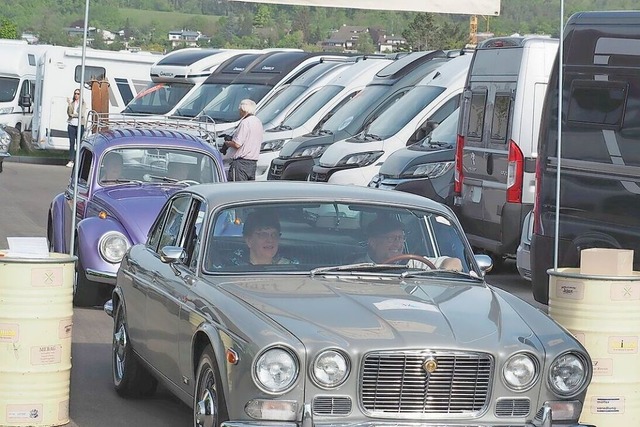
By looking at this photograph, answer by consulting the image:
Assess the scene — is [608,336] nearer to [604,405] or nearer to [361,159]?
[604,405]

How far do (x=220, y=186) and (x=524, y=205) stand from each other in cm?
668

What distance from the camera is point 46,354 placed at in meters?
7.61

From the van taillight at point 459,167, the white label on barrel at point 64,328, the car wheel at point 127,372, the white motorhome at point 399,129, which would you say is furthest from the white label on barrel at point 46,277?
the white motorhome at point 399,129

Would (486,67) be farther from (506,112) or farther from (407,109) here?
(407,109)

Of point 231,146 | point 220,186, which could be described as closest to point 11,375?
point 220,186

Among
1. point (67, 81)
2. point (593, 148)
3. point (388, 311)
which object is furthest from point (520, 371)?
point (67, 81)

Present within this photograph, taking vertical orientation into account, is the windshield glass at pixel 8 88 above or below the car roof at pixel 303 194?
below

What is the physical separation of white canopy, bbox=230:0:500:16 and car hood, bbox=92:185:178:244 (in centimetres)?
365

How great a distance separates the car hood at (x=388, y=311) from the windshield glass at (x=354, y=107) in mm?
13761

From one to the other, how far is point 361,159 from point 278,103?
6.34 metres

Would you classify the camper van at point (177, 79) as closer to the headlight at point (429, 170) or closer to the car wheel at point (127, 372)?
the headlight at point (429, 170)

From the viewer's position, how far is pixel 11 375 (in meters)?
7.54

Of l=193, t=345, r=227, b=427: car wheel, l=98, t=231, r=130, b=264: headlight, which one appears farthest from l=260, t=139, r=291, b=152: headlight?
l=193, t=345, r=227, b=427: car wheel

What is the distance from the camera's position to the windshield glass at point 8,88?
138 ft
